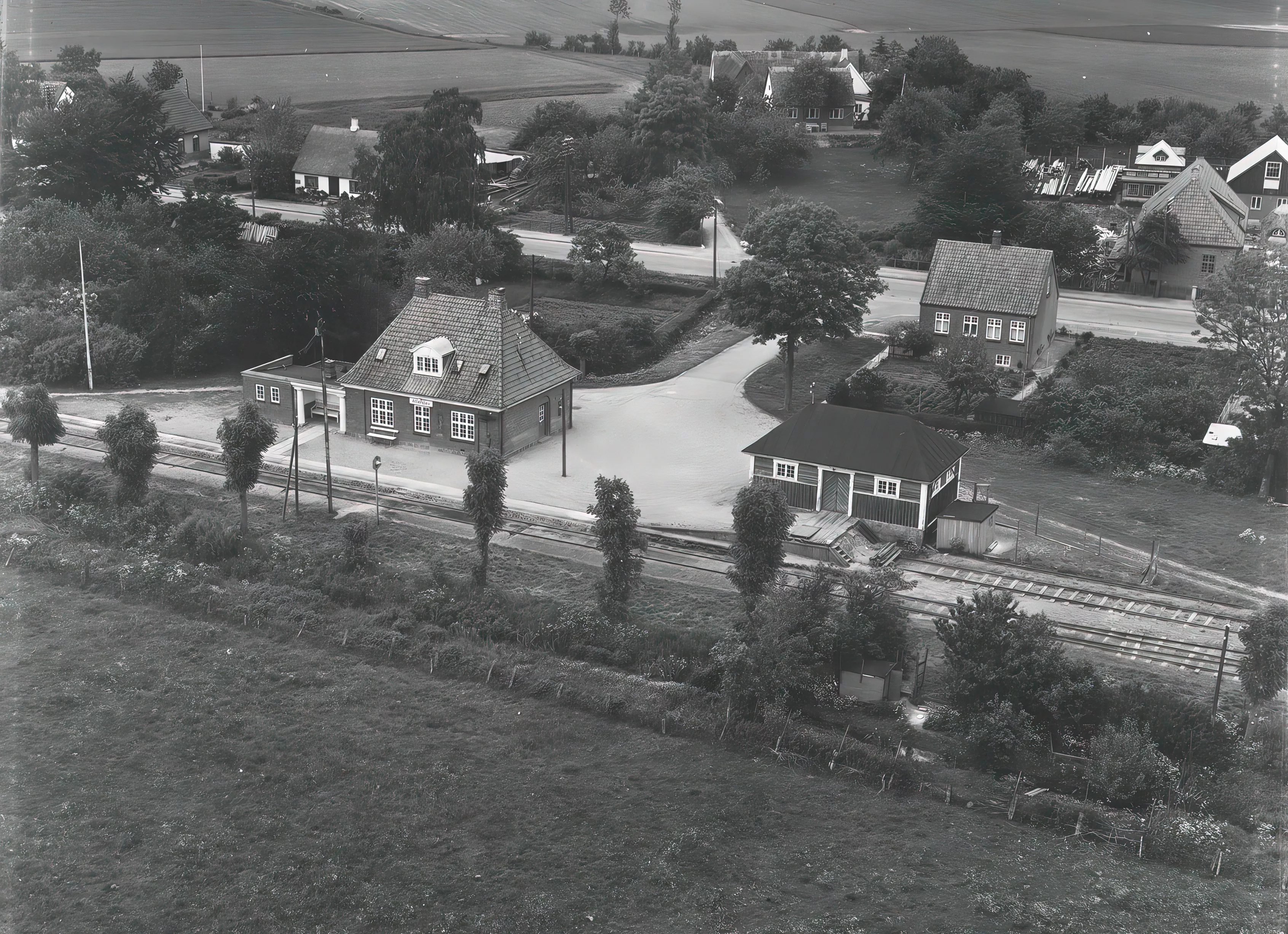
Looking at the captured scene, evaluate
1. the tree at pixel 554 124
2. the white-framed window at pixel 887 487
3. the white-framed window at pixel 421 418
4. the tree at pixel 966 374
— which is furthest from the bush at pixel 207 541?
the tree at pixel 554 124

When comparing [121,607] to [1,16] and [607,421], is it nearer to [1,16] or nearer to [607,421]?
[1,16]

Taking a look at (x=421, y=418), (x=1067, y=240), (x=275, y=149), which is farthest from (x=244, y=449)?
(x=275, y=149)

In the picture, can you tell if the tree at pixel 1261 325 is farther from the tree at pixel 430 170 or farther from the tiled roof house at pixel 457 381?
the tree at pixel 430 170

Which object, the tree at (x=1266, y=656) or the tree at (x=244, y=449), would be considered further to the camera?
the tree at (x=244, y=449)

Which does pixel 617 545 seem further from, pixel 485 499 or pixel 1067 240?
pixel 1067 240

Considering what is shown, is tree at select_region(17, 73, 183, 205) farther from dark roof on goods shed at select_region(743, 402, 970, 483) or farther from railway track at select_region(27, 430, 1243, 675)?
dark roof on goods shed at select_region(743, 402, 970, 483)

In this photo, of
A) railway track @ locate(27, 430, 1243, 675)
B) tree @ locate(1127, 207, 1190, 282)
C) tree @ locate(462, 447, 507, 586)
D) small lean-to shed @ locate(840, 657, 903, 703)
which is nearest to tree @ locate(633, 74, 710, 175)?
tree @ locate(1127, 207, 1190, 282)
